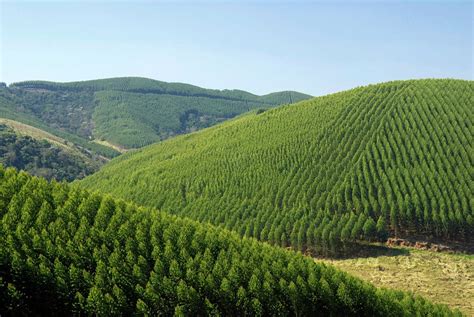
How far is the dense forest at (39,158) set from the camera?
165 m

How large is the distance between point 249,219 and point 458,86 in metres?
66.9

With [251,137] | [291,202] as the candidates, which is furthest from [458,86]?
[291,202]

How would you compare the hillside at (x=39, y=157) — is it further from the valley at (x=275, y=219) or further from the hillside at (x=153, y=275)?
the hillside at (x=153, y=275)

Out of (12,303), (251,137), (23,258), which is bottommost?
(12,303)

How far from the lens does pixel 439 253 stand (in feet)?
190

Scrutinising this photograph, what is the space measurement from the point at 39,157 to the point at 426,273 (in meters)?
159

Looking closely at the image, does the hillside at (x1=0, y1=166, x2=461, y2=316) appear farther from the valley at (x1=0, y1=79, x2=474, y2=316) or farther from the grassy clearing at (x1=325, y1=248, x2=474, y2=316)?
the grassy clearing at (x1=325, y1=248, x2=474, y2=316)

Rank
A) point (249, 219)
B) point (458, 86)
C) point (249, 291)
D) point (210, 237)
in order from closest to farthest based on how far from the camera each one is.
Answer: point (249, 291)
point (210, 237)
point (249, 219)
point (458, 86)

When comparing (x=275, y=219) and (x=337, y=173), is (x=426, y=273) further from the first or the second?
(x=337, y=173)

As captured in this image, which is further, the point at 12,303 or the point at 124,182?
the point at 124,182

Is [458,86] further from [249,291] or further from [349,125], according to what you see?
[249,291]

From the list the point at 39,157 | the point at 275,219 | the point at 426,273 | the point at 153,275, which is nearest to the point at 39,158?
the point at 39,157

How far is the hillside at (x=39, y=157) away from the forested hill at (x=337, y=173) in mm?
61949

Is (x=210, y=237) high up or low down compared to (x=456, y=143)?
A: down
